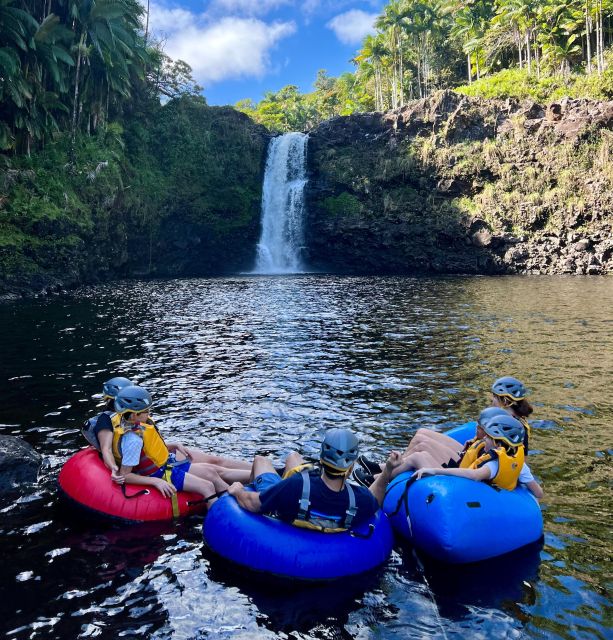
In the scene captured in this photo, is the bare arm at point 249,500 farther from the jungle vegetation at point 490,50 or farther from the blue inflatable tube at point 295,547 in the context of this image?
the jungle vegetation at point 490,50

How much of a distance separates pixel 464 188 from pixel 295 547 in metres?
46.9

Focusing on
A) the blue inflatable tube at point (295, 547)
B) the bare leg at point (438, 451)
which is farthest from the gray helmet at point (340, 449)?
the bare leg at point (438, 451)

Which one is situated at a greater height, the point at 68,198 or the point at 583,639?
the point at 68,198

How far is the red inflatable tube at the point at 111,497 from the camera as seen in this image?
639cm

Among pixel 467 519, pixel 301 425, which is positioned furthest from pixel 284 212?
pixel 467 519

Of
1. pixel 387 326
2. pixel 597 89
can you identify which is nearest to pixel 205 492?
pixel 387 326

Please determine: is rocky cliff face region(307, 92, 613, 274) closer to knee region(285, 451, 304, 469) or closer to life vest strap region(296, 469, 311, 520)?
knee region(285, 451, 304, 469)

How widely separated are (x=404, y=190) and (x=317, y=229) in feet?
28.8

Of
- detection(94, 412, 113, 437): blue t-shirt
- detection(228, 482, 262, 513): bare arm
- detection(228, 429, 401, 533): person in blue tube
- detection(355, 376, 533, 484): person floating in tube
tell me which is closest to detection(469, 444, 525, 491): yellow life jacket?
detection(355, 376, 533, 484): person floating in tube

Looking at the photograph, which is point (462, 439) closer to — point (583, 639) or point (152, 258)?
point (583, 639)

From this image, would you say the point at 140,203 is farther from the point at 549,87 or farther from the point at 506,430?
A: the point at 506,430

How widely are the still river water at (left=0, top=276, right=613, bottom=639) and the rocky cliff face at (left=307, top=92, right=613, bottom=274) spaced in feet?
63.4

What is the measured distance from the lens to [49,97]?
116 ft

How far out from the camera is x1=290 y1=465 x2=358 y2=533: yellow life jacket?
5168 millimetres
